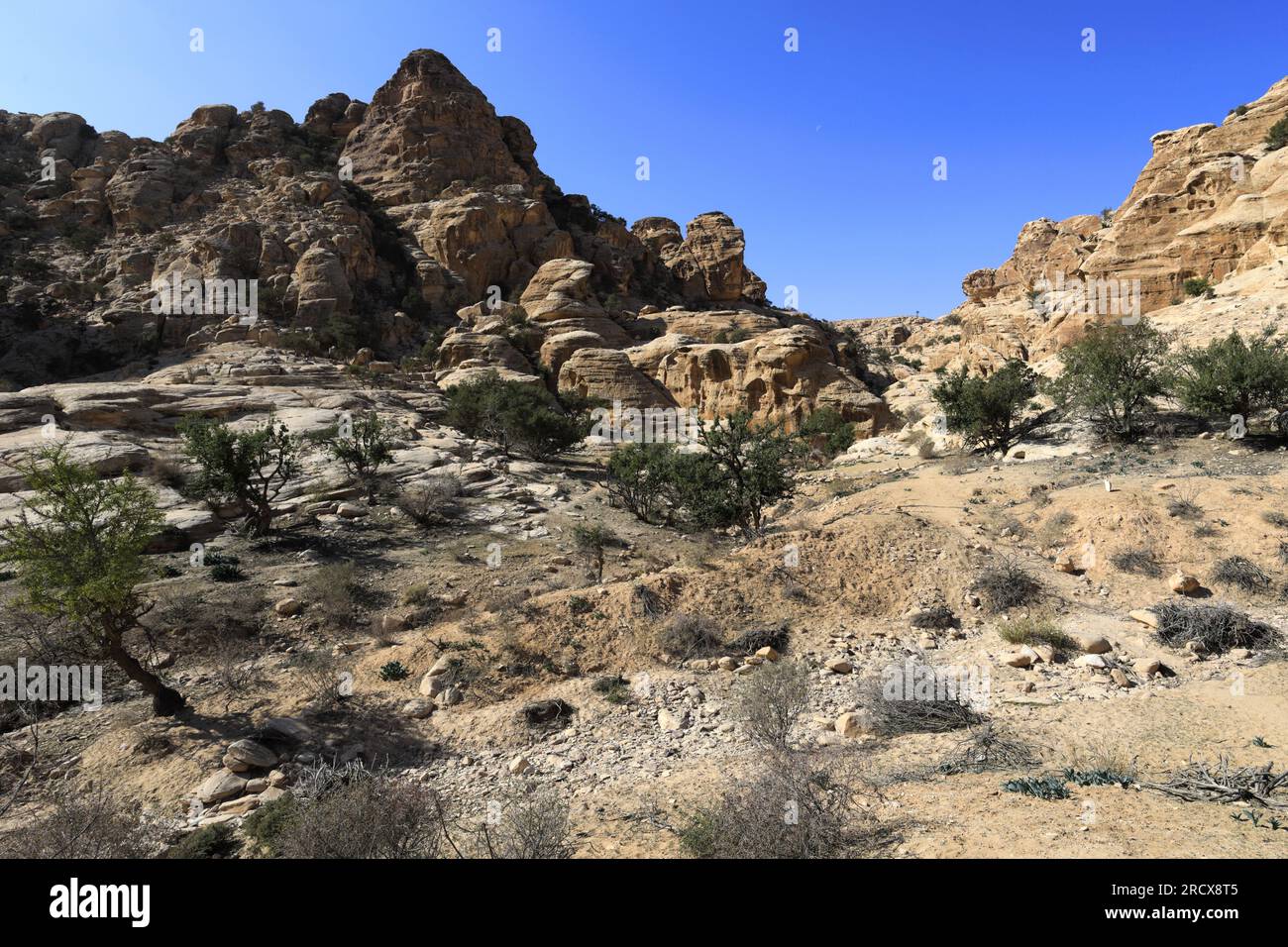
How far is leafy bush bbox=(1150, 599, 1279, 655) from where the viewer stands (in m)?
8.52

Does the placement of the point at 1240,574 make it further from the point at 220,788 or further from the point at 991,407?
the point at 220,788

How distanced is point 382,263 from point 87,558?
4520 cm

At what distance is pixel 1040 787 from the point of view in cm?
513

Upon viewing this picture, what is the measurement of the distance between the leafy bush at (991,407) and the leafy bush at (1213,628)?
50.9ft

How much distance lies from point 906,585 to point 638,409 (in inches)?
1142

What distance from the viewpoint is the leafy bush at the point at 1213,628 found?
28.0 ft

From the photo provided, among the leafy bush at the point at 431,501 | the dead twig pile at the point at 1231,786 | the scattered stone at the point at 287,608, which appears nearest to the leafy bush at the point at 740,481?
the leafy bush at the point at 431,501

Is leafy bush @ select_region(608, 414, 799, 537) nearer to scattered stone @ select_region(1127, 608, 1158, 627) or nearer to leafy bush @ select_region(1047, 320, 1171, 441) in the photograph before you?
scattered stone @ select_region(1127, 608, 1158, 627)

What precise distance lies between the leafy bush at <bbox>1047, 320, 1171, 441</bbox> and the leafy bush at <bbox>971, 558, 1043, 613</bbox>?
13.7 meters

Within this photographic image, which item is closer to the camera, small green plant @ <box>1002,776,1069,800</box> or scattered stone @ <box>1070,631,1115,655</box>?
small green plant @ <box>1002,776,1069,800</box>

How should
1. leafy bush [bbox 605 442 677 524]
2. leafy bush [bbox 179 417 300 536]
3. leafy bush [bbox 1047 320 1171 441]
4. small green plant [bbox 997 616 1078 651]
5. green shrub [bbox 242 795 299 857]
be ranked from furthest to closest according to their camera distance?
leafy bush [bbox 1047 320 1171 441] < leafy bush [bbox 605 442 677 524] < leafy bush [bbox 179 417 300 536] < small green plant [bbox 997 616 1078 651] < green shrub [bbox 242 795 299 857]

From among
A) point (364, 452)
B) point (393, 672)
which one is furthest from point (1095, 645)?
point (364, 452)

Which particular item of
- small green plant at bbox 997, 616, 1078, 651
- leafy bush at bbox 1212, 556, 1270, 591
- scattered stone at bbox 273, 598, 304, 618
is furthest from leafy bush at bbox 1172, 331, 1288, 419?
scattered stone at bbox 273, 598, 304, 618

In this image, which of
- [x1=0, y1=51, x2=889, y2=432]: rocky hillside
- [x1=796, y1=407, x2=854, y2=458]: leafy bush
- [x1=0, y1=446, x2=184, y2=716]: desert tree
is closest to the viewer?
[x1=0, y1=446, x2=184, y2=716]: desert tree
